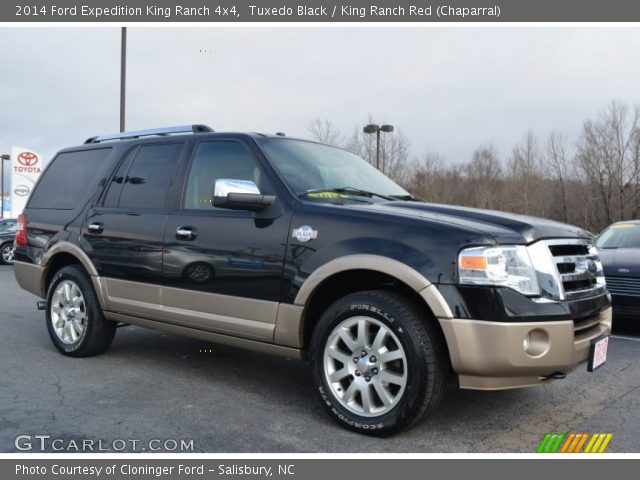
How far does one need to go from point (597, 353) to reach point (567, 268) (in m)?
0.54

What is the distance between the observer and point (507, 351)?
311 centimetres

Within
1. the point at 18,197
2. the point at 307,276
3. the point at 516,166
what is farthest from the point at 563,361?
the point at 516,166

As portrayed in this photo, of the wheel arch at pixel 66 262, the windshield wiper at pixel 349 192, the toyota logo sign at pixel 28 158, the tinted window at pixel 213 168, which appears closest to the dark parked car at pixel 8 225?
the toyota logo sign at pixel 28 158

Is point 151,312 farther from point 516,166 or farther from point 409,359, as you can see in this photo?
point 516,166

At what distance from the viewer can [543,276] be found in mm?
3234

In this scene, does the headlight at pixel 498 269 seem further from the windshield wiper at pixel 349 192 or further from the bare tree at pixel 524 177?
the bare tree at pixel 524 177

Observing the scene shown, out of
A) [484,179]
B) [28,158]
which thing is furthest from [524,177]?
[28,158]

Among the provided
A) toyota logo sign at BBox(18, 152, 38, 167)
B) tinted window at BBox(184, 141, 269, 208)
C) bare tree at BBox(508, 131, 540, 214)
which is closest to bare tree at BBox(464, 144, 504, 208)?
bare tree at BBox(508, 131, 540, 214)

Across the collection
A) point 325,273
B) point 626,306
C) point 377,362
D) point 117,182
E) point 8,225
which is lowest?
Result: point 626,306

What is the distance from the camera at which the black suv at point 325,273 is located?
320 centimetres

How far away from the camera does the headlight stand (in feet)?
10.4

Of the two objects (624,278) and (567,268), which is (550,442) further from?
(624,278)

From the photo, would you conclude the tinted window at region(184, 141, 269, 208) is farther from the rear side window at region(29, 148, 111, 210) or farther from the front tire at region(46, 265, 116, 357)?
the front tire at region(46, 265, 116, 357)

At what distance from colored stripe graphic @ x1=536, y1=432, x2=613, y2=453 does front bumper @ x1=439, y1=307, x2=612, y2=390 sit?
0.41m
